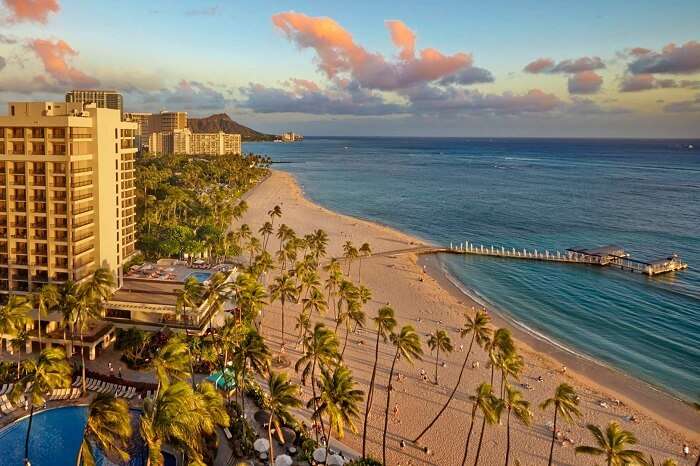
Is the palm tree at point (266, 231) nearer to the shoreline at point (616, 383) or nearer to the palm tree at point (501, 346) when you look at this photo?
the shoreline at point (616, 383)

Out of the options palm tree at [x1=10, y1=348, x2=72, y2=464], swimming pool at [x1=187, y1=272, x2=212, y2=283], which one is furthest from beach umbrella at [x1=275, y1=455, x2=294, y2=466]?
swimming pool at [x1=187, y1=272, x2=212, y2=283]

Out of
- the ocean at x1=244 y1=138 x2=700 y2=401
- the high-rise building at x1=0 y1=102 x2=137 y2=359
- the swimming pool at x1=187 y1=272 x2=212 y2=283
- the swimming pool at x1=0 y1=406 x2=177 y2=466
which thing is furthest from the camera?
the swimming pool at x1=187 y1=272 x2=212 y2=283

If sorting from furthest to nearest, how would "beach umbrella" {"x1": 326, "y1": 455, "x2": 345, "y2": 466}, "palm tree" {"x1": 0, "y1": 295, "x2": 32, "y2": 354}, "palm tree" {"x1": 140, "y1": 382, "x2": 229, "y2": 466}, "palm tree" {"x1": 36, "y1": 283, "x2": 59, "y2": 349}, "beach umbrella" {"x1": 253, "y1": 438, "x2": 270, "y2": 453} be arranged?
"palm tree" {"x1": 36, "y1": 283, "x2": 59, "y2": 349}, "palm tree" {"x1": 0, "y1": 295, "x2": 32, "y2": 354}, "beach umbrella" {"x1": 253, "y1": 438, "x2": 270, "y2": 453}, "beach umbrella" {"x1": 326, "y1": 455, "x2": 345, "y2": 466}, "palm tree" {"x1": 140, "y1": 382, "x2": 229, "y2": 466}

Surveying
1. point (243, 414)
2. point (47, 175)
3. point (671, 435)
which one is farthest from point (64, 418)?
point (671, 435)

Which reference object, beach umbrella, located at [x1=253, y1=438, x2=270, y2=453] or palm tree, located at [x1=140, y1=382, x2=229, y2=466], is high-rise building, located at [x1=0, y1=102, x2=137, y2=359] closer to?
beach umbrella, located at [x1=253, y1=438, x2=270, y2=453]

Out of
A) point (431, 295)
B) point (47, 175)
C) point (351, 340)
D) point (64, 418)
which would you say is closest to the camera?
point (64, 418)

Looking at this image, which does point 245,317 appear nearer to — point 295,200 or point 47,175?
point 47,175

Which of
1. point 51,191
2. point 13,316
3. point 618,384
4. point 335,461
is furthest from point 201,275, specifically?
point 618,384
